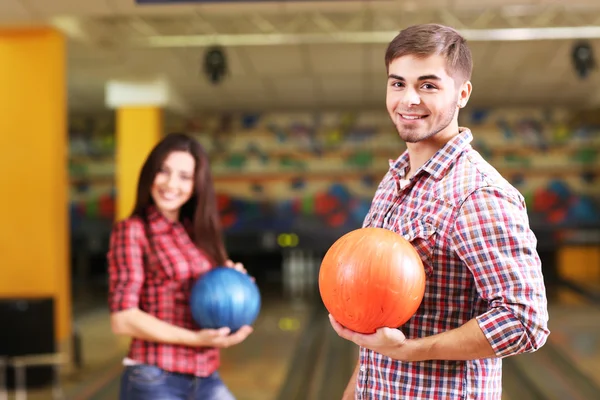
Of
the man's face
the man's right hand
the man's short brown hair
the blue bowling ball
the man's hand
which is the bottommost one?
the man's right hand

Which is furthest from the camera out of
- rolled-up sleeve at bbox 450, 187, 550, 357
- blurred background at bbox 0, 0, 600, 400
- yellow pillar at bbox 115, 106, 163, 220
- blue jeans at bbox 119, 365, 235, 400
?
yellow pillar at bbox 115, 106, 163, 220

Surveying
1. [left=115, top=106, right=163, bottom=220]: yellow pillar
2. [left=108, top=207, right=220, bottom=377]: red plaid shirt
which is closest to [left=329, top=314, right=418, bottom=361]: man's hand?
[left=108, top=207, right=220, bottom=377]: red plaid shirt

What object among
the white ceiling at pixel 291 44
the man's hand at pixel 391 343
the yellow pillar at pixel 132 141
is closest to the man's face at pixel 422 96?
the man's hand at pixel 391 343

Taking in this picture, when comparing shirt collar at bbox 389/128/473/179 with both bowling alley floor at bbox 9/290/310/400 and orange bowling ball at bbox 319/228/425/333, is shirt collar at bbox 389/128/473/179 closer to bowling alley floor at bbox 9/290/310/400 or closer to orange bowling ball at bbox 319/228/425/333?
orange bowling ball at bbox 319/228/425/333

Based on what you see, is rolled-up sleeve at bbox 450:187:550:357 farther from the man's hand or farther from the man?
the man's hand

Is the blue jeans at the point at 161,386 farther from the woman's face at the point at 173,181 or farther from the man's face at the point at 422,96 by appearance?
the man's face at the point at 422,96

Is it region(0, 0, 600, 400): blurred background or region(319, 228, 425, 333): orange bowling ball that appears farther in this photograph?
region(0, 0, 600, 400): blurred background

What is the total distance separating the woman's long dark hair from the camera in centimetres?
207

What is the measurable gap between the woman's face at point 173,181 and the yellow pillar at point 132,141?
750cm

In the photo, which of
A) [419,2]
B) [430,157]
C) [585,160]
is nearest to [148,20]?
[419,2]

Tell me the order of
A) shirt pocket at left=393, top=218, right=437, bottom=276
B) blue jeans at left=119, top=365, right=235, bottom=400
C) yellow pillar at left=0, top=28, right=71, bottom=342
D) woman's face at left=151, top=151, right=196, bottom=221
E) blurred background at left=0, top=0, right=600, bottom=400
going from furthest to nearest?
yellow pillar at left=0, top=28, right=71, bottom=342
blurred background at left=0, top=0, right=600, bottom=400
woman's face at left=151, top=151, right=196, bottom=221
blue jeans at left=119, top=365, right=235, bottom=400
shirt pocket at left=393, top=218, right=437, bottom=276

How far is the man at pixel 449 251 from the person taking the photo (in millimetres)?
1112

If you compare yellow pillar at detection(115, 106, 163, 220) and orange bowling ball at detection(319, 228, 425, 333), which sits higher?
yellow pillar at detection(115, 106, 163, 220)

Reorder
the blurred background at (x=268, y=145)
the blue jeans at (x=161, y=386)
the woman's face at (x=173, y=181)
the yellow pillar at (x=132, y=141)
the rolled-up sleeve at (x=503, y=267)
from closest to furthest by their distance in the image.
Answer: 1. the rolled-up sleeve at (x=503, y=267)
2. the blue jeans at (x=161, y=386)
3. the woman's face at (x=173, y=181)
4. the blurred background at (x=268, y=145)
5. the yellow pillar at (x=132, y=141)
